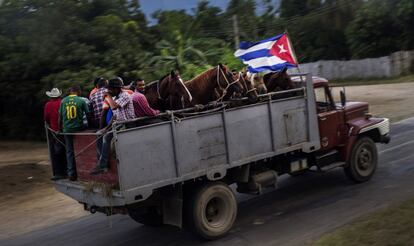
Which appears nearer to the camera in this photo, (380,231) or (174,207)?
(380,231)

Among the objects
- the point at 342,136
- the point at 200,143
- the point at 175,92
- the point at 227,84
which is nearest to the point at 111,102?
the point at 175,92

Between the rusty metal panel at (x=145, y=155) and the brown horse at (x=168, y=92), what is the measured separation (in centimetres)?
103

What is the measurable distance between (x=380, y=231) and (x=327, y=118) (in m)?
3.12

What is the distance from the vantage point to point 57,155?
762 cm

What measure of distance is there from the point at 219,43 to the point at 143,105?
52.8ft

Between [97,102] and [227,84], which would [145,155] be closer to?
[97,102]

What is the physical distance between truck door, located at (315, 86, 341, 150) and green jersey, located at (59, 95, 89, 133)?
3.95 metres

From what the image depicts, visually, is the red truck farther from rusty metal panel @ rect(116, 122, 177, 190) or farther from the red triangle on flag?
the red triangle on flag

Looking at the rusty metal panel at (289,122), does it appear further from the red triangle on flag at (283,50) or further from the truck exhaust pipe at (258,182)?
the red triangle on flag at (283,50)

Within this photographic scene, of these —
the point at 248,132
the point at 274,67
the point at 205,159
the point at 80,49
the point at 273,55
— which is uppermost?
the point at 80,49

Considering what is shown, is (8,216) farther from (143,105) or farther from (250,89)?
(250,89)

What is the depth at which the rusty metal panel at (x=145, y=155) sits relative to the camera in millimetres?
6090

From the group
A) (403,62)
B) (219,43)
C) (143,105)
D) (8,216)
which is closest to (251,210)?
(143,105)

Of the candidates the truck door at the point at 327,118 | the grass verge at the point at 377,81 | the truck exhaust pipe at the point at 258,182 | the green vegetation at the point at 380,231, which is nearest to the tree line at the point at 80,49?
the truck door at the point at 327,118
